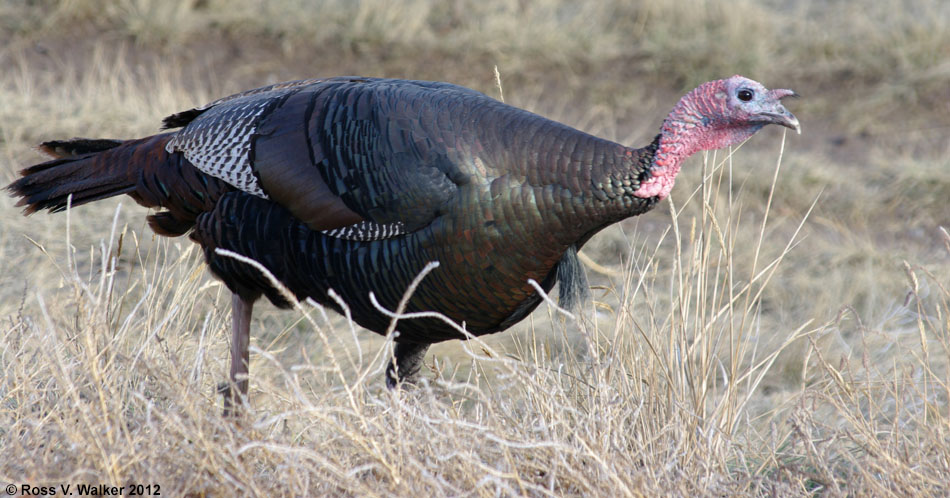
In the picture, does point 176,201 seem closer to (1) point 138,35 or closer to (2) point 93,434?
(2) point 93,434

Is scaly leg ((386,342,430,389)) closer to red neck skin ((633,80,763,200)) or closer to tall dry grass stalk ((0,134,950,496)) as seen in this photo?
tall dry grass stalk ((0,134,950,496))

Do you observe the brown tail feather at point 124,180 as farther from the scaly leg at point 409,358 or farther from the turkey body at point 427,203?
the scaly leg at point 409,358

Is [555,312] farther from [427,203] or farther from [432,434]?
[432,434]

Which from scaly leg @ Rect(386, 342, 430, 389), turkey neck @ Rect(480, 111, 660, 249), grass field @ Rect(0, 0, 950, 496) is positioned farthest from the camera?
scaly leg @ Rect(386, 342, 430, 389)

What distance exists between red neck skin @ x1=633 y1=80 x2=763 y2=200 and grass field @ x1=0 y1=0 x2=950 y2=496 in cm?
11

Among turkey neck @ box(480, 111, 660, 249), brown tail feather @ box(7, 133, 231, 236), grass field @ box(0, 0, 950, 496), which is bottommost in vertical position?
grass field @ box(0, 0, 950, 496)

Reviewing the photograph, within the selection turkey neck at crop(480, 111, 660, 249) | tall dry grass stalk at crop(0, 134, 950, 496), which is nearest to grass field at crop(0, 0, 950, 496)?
tall dry grass stalk at crop(0, 134, 950, 496)

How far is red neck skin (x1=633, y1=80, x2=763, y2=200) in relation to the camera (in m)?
2.77

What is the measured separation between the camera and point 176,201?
3.33 meters

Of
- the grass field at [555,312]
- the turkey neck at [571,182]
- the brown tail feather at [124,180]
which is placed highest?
the turkey neck at [571,182]

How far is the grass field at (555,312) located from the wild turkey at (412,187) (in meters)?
0.18

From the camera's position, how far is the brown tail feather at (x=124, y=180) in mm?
3293

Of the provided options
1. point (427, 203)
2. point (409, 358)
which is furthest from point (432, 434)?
point (409, 358)

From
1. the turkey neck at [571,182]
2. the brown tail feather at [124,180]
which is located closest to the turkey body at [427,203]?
the turkey neck at [571,182]
